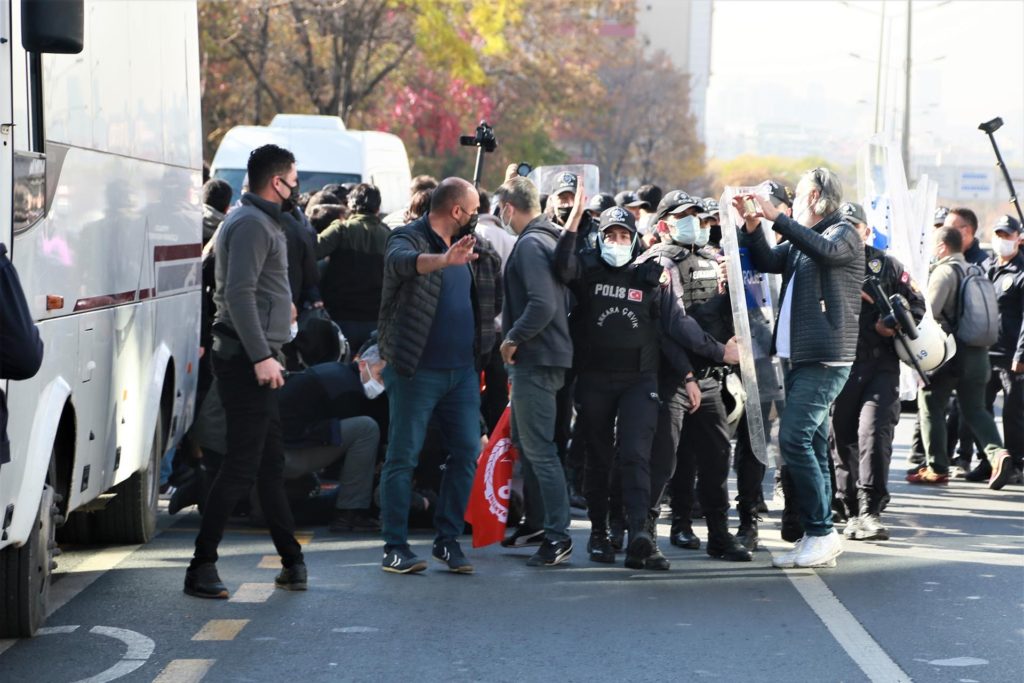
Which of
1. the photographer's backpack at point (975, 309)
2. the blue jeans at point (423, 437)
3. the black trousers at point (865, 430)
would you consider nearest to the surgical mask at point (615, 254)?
the blue jeans at point (423, 437)

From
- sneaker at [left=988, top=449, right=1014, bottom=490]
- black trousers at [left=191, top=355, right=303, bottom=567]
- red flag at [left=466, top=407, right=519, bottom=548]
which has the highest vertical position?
black trousers at [left=191, top=355, right=303, bottom=567]

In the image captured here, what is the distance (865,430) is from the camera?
33.0 feet

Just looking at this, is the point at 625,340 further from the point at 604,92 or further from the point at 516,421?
the point at 604,92

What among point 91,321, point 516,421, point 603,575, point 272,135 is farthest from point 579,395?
point 272,135

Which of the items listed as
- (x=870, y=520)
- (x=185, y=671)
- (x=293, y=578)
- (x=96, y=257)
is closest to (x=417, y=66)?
(x=870, y=520)

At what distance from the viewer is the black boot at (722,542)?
9.05m

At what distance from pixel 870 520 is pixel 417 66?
32.5 m

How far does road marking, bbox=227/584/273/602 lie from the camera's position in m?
7.73

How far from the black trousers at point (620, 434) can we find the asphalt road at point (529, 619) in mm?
340

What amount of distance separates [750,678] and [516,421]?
2.75 meters

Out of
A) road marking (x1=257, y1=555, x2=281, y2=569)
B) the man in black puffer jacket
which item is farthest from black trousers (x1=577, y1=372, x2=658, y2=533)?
road marking (x1=257, y1=555, x2=281, y2=569)

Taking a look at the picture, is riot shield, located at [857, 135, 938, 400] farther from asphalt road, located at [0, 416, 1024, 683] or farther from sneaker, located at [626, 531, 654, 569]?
sneaker, located at [626, 531, 654, 569]

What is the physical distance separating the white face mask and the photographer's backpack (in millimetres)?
4366

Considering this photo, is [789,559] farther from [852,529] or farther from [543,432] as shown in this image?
[543,432]
